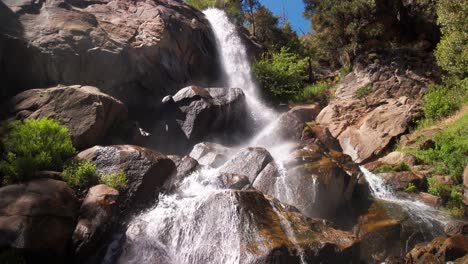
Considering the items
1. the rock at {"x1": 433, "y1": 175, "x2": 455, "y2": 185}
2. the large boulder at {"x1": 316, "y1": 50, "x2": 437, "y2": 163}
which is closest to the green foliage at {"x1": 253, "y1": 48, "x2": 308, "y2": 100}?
the large boulder at {"x1": 316, "y1": 50, "x2": 437, "y2": 163}

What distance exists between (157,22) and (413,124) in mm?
14675

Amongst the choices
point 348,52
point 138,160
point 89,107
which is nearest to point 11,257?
point 138,160

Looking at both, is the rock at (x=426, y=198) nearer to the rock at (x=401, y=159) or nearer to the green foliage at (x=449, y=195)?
the green foliage at (x=449, y=195)

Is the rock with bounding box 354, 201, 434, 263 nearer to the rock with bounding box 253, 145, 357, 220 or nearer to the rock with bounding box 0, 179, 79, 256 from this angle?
the rock with bounding box 253, 145, 357, 220

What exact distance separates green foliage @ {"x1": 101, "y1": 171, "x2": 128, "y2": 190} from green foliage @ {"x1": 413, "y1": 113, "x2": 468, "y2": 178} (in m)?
13.2

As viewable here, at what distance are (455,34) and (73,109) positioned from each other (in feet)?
50.2

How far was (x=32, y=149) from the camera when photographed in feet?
34.8

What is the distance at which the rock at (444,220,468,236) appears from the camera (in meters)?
11.3

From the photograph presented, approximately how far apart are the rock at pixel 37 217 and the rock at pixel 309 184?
19.2ft

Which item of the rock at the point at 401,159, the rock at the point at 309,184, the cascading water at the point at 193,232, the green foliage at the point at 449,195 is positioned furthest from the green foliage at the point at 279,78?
the cascading water at the point at 193,232

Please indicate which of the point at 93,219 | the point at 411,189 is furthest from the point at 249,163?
the point at 411,189

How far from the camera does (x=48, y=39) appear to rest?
16.7m

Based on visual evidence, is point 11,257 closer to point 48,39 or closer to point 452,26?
point 48,39

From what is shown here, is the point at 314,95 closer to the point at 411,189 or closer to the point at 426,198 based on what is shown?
the point at 411,189
